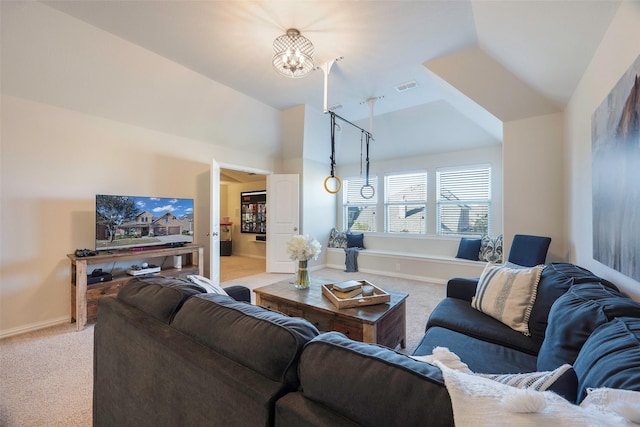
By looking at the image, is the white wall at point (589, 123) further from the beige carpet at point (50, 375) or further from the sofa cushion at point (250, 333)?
the sofa cushion at point (250, 333)

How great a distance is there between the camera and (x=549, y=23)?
1.87 m

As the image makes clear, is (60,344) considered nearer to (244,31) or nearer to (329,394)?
(329,394)

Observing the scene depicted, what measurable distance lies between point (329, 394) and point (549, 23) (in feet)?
8.84

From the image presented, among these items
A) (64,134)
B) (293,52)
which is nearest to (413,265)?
(293,52)

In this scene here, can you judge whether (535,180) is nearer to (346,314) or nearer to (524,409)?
(346,314)

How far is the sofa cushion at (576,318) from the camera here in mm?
1044

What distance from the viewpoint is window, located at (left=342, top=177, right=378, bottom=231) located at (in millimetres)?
6016

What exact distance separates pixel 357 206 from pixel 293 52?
13.5 ft

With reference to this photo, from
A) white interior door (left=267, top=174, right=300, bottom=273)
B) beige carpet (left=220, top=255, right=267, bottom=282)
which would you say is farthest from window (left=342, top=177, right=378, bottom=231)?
beige carpet (left=220, top=255, right=267, bottom=282)

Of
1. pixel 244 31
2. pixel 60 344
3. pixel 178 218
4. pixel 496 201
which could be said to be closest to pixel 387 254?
pixel 496 201

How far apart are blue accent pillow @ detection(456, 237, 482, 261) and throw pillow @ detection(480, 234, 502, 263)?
0.06 m

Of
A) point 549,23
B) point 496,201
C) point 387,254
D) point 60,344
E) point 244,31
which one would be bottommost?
point 60,344

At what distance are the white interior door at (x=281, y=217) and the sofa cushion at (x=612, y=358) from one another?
180 inches

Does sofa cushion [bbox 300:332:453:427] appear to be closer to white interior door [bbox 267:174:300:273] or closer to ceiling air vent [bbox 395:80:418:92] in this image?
ceiling air vent [bbox 395:80:418:92]
